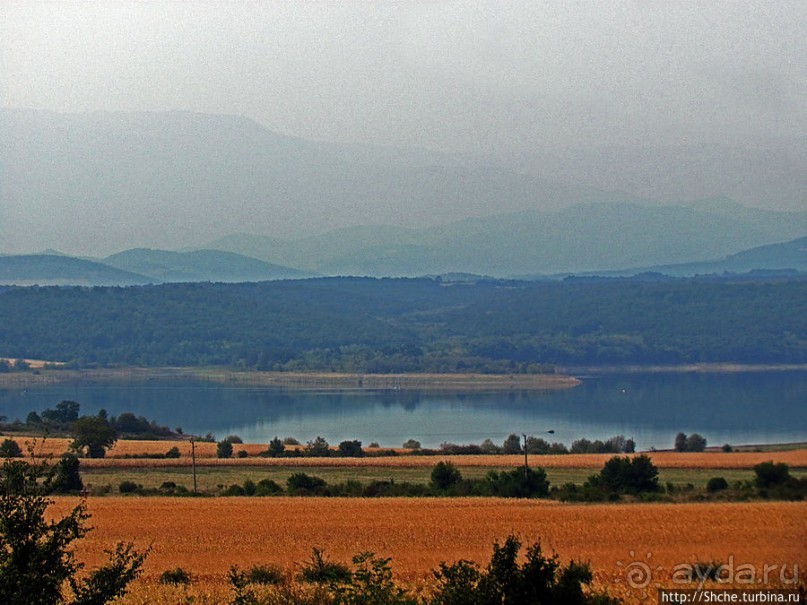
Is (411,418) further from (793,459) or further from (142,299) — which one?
(142,299)

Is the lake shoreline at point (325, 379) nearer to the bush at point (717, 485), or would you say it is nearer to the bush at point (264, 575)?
the bush at point (717, 485)

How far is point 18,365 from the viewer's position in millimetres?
123188

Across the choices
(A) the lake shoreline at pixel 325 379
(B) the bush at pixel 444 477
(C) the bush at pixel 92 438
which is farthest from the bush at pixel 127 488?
(A) the lake shoreline at pixel 325 379

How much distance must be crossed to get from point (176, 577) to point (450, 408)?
66346 mm

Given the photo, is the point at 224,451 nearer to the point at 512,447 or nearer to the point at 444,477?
the point at 512,447

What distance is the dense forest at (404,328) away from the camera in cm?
12619

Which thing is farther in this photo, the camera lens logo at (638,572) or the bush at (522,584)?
the camera lens logo at (638,572)

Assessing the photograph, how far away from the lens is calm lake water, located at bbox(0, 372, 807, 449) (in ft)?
191

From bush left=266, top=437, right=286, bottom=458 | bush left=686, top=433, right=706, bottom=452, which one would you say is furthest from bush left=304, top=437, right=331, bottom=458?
bush left=686, top=433, right=706, bottom=452

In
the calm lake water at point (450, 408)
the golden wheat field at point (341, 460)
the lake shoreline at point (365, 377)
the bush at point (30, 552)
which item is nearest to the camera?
the bush at point (30, 552)

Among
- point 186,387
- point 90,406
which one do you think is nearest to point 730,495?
point 90,406

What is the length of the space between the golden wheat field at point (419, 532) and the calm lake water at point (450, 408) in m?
22.2

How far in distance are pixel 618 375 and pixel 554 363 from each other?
13844 millimetres

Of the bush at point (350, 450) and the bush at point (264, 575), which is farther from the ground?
the bush at point (264, 575)
